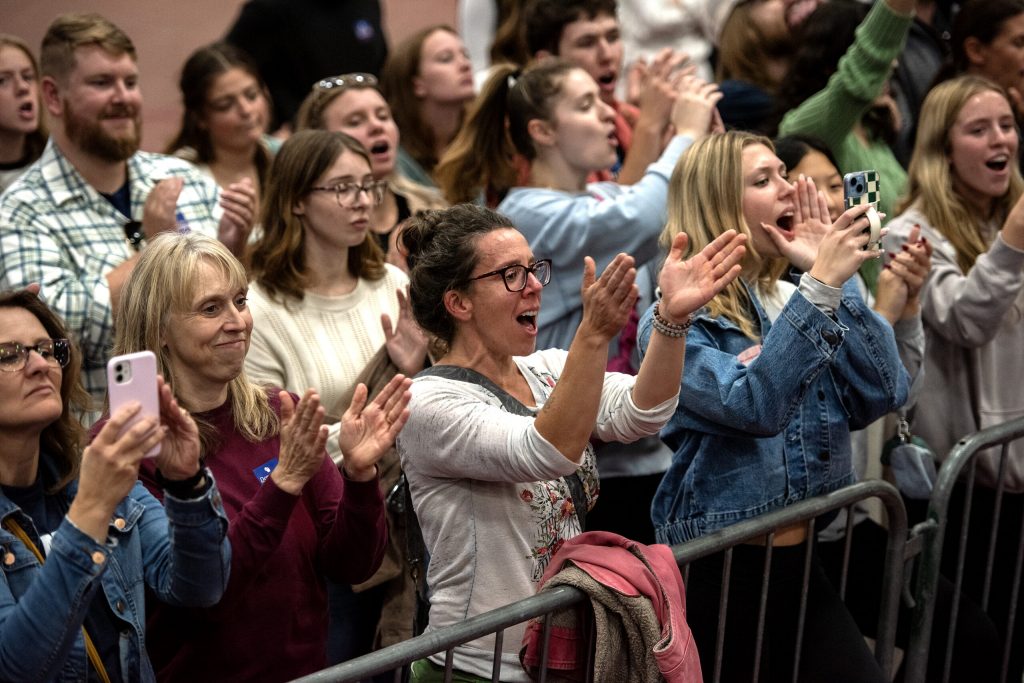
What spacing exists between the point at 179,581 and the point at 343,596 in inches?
44.7

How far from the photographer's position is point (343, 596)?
3711 millimetres

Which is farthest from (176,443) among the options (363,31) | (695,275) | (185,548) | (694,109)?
(363,31)

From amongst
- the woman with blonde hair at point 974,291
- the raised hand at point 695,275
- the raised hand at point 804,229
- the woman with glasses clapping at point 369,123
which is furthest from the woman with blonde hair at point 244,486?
the woman with blonde hair at point 974,291

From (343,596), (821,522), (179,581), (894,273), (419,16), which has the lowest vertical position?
(343,596)

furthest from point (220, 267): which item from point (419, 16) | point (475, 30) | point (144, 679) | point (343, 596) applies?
point (419, 16)

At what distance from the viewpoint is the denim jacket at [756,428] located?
3150mm

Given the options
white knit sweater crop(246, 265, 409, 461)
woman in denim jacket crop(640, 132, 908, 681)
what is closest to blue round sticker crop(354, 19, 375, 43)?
white knit sweater crop(246, 265, 409, 461)

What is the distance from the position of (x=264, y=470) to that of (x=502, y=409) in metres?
0.60

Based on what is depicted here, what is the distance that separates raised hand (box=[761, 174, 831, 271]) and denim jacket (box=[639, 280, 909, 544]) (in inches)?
5.3

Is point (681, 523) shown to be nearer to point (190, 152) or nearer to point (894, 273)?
point (894, 273)

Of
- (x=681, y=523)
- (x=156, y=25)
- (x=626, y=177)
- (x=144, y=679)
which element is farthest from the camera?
(x=156, y=25)

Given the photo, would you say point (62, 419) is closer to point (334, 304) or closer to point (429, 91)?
point (334, 304)

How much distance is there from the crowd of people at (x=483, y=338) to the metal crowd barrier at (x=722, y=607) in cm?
9

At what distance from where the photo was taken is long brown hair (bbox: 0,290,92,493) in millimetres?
2646
